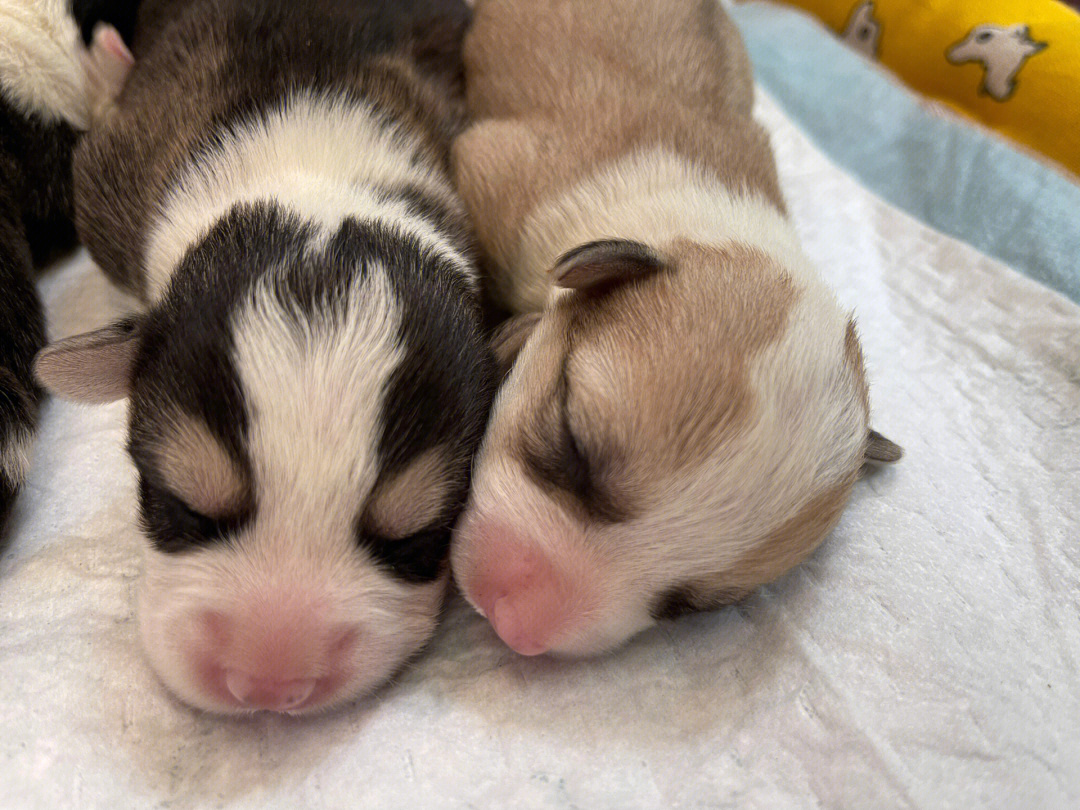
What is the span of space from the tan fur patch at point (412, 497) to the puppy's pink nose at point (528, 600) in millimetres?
169

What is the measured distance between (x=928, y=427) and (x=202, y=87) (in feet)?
7.20

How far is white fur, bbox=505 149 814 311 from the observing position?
2.10 meters

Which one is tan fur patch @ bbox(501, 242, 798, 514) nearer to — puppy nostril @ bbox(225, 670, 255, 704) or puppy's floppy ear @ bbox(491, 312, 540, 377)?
puppy's floppy ear @ bbox(491, 312, 540, 377)

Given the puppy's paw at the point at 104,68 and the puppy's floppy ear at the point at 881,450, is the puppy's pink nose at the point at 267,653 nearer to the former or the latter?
the puppy's floppy ear at the point at 881,450

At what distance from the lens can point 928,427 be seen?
2.29 m

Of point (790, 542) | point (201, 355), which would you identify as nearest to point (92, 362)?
point (201, 355)

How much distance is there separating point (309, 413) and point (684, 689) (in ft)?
3.16

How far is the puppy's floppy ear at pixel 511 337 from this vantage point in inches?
80.6

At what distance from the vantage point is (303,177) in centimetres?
193

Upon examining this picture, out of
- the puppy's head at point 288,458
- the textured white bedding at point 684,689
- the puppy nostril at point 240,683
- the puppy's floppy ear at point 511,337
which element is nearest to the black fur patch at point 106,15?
the textured white bedding at point 684,689

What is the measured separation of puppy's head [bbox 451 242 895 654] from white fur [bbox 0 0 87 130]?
196 centimetres

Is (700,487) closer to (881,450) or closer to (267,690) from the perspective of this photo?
(881,450)

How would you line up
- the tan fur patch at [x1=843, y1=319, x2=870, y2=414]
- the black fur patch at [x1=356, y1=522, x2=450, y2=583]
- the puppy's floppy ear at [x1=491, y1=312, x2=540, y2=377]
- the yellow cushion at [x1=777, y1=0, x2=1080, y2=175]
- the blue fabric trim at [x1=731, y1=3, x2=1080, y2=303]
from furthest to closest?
the yellow cushion at [x1=777, y1=0, x2=1080, y2=175] → the blue fabric trim at [x1=731, y1=3, x2=1080, y2=303] → the puppy's floppy ear at [x1=491, y1=312, x2=540, y2=377] → the tan fur patch at [x1=843, y1=319, x2=870, y2=414] → the black fur patch at [x1=356, y1=522, x2=450, y2=583]

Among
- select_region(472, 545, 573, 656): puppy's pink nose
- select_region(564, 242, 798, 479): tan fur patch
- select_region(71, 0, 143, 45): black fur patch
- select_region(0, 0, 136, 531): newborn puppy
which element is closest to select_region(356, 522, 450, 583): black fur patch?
select_region(472, 545, 573, 656): puppy's pink nose
